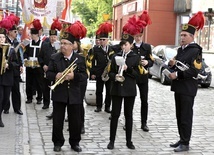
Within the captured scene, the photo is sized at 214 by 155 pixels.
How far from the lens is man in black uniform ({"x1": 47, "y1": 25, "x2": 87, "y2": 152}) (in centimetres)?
652

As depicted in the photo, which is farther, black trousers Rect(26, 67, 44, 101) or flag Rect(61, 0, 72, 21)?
flag Rect(61, 0, 72, 21)

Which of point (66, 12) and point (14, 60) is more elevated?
point (66, 12)

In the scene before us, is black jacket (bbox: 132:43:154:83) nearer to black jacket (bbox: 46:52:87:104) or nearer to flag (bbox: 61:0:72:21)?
black jacket (bbox: 46:52:87:104)

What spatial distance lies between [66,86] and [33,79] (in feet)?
16.4

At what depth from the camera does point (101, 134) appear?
806 cm

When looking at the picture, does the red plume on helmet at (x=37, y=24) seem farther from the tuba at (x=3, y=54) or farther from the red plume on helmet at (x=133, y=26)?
the red plume on helmet at (x=133, y=26)

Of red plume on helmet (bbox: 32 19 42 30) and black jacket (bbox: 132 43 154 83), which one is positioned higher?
red plume on helmet (bbox: 32 19 42 30)

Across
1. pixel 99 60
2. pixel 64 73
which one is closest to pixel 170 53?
pixel 99 60

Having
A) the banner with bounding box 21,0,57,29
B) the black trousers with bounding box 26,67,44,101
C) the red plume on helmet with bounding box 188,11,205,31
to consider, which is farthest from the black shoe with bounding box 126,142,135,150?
the banner with bounding box 21,0,57,29

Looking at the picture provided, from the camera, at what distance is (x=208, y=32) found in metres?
27.6

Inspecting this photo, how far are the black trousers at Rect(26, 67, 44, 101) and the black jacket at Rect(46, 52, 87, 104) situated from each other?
433 cm

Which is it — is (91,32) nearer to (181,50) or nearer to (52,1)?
(52,1)

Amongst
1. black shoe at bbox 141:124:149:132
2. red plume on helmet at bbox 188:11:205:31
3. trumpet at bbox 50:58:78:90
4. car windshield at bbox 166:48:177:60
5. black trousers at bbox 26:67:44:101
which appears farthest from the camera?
car windshield at bbox 166:48:177:60

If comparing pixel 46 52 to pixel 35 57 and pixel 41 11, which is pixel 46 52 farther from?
pixel 41 11
